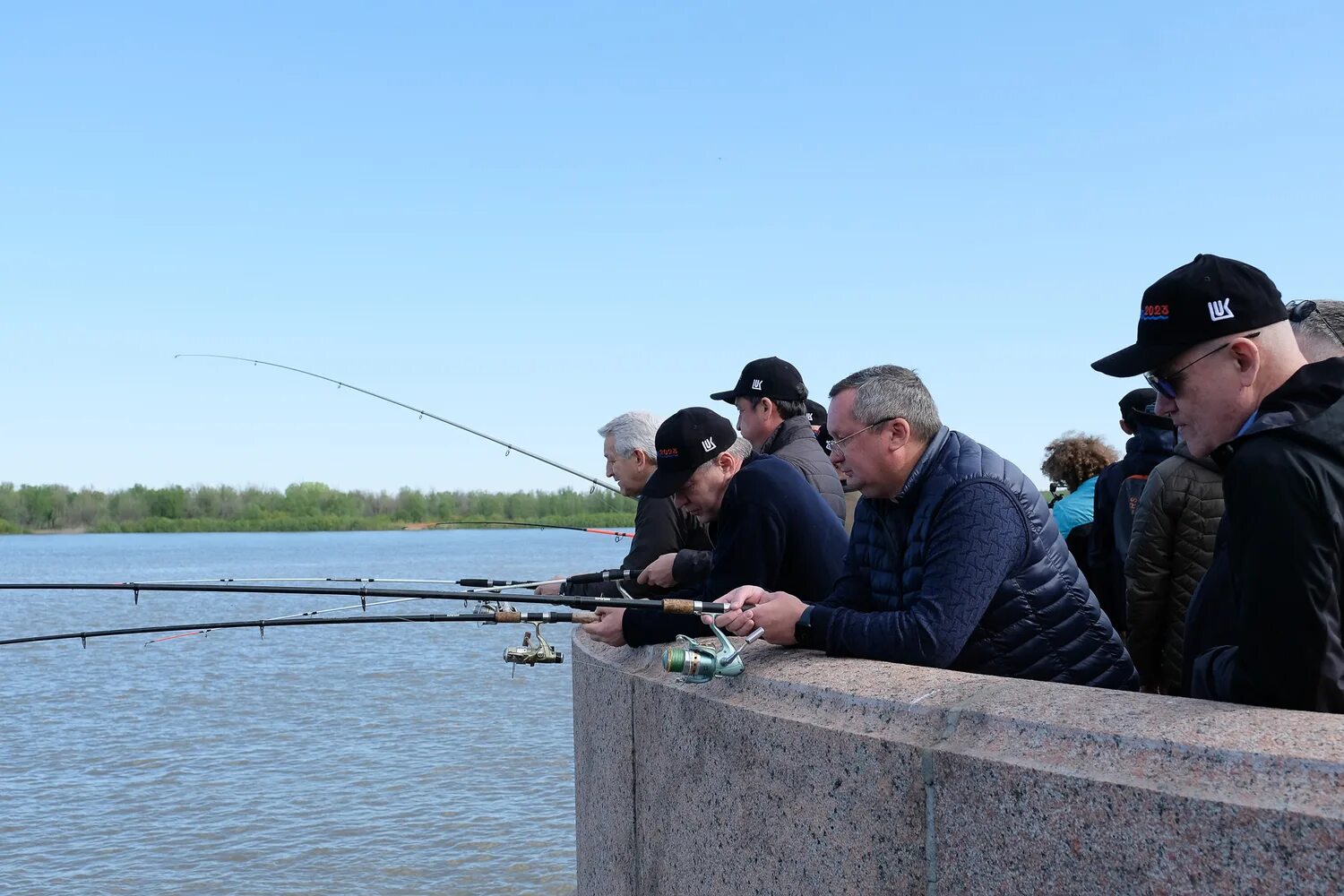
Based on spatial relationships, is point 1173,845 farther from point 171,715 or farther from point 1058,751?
point 171,715

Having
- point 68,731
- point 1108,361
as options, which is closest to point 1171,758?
point 1108,361

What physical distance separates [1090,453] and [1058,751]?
4740 mm

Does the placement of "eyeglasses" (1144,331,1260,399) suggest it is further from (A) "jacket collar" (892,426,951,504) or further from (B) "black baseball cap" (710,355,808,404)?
(B) "black baseball cap" (710,355,808,404)

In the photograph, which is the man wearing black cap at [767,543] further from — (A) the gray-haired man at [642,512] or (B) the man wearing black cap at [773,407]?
(B) the man wearing black cap at [773,407]

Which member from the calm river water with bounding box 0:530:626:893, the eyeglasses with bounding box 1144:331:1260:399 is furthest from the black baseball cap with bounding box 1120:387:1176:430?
the calm river water with bounding box 0:530:626:893

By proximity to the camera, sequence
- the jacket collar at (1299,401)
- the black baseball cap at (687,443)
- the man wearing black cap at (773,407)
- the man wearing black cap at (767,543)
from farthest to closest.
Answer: the man wearing black cap at (773,407) < the black baseball cap at (687,443) < the man wearing black cap at (767,543) < the jacket collar at (1299,401)

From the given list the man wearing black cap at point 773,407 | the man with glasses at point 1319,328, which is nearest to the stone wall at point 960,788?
the man with glasses at point 1319,328

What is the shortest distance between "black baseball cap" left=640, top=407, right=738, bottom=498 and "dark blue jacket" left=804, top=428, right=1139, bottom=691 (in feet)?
5.09

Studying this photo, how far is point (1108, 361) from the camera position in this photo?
2.52 metres

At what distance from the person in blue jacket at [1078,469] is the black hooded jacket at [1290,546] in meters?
4.54

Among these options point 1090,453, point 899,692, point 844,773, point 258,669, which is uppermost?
point 1090,453

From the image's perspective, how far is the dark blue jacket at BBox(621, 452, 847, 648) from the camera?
376cm

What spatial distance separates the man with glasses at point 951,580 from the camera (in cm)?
291

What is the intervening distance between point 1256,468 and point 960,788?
2.38ft
